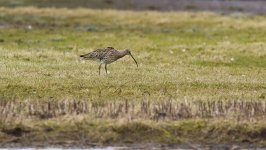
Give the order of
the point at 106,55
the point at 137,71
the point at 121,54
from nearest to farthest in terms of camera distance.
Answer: the point at 106,55 < the point at 121,54 < the point at 137,71

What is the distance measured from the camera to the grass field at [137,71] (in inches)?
790

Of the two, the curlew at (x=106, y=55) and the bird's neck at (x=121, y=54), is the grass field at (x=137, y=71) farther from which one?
the bird's neck at (x=121, y=54)

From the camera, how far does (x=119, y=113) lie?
20797 mm

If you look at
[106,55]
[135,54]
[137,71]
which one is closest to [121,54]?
[106,55]

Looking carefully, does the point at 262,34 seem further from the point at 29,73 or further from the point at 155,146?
the point at 155,146

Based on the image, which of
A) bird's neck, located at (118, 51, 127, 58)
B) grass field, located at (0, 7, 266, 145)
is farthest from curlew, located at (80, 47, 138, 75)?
grass field, located at (0, 7, 266, 145)

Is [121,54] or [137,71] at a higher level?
[121,54]

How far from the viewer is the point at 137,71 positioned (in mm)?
29031

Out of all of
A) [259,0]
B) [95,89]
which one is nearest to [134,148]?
[95,89]

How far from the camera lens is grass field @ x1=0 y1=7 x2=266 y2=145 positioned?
20062 millimetres

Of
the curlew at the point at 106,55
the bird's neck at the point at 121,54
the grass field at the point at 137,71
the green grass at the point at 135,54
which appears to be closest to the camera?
the grass field at the point at 137,71

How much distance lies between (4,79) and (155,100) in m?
5.21

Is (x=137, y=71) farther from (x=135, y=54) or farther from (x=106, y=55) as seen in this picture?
(x=135, y=54)

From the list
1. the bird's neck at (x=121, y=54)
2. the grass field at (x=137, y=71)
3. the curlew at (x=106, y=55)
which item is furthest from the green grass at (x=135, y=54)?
the bird's neck at (x=121, y=54)
